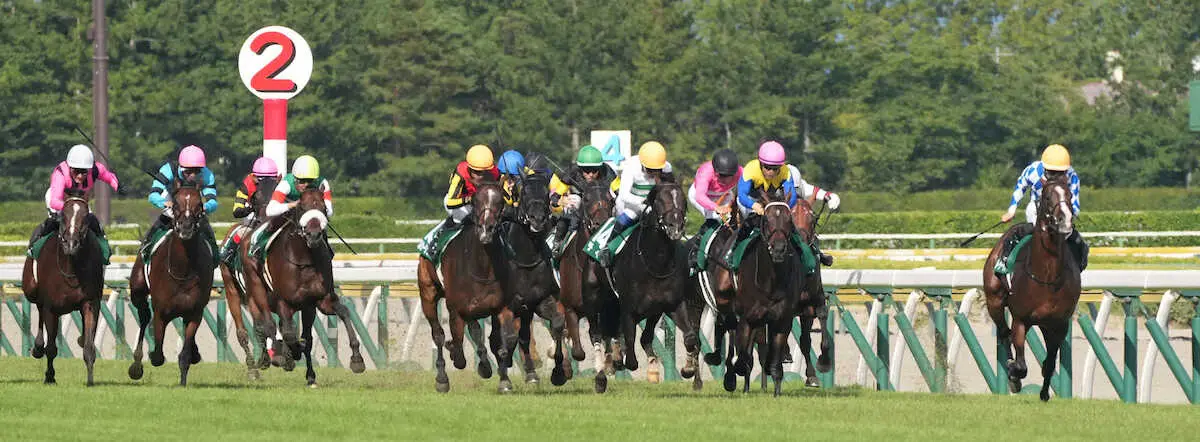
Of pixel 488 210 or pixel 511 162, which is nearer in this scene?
pixel 488 210

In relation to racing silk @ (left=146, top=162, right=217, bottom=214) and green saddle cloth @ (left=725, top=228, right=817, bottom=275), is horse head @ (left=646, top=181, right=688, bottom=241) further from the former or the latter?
racing silk @ (left=146, top=162, right=217, bottom=214)

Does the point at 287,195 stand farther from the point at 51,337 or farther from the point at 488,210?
the point at 488,210

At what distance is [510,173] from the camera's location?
16.3 meters

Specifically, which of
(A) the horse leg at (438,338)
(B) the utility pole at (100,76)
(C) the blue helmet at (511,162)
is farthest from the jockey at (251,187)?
(B) the utility pole at (100,76)

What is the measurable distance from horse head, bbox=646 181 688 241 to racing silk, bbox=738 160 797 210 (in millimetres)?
406

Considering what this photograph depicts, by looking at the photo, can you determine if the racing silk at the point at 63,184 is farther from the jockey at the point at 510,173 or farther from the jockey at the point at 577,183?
the jockey at the point at 577,183

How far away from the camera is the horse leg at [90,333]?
1577 cm

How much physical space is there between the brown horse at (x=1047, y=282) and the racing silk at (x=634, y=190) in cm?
249

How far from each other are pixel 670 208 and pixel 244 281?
4778 mm

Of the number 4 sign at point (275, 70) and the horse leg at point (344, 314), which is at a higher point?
the number 4 sign at point (275, 70)

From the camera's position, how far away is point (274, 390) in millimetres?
15500

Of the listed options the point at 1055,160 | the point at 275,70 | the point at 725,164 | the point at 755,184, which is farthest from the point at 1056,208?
the point at 275,70

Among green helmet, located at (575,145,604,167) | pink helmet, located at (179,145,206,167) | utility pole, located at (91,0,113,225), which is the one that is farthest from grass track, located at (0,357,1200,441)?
utility pole, located at (91,0,113,225)

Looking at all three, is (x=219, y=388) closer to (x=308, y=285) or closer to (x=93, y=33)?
(x=308, y=285)
